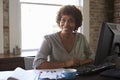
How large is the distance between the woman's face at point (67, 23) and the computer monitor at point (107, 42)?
0.47m

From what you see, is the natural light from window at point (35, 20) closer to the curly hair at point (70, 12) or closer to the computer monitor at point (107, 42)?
the curly hair at point (70, 12)

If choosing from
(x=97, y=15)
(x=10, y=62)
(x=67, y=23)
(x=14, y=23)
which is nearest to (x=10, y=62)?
(x=10, y=62)

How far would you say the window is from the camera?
11.3 feet

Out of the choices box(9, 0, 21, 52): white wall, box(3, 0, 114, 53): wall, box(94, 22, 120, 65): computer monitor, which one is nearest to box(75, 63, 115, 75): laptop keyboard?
box(94, 22, 120, 65): computer monitor

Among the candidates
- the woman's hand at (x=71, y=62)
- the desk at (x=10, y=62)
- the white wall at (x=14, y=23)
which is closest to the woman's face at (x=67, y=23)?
the woman's hand at (x=71, y=62)

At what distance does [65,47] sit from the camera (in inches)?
84.7

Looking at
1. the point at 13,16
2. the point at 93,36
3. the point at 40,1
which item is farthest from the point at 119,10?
the point at 13,16

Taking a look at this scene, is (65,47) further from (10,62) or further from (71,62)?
(10,62)

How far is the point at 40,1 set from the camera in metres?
3.81

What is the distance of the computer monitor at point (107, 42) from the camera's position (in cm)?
169

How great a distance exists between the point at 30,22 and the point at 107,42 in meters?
2.18

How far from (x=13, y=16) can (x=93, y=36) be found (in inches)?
66.9

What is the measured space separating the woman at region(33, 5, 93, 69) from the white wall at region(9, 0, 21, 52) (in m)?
1.33

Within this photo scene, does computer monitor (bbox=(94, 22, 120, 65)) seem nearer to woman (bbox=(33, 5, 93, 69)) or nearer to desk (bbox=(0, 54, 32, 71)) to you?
woman (bbox=(33, 5, 93, 69))
